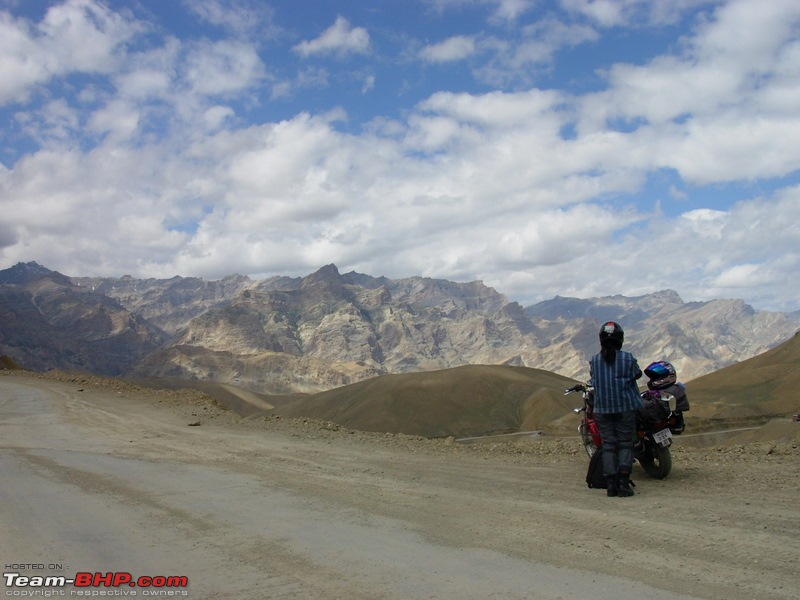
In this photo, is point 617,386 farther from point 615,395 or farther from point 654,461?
point 654,461

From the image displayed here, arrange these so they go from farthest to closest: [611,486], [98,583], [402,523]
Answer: [611,486], [402,523], [98,583]

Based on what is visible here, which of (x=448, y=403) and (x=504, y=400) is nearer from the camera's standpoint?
(x=448, y=403)

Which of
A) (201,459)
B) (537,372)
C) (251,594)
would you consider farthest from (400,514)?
(537,372)

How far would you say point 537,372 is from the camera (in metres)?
158

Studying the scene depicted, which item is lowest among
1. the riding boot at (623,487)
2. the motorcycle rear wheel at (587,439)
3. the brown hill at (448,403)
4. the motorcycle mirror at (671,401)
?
the brown hill at (448,403)

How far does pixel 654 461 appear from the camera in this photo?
9.81m

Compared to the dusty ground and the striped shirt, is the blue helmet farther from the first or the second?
the dusty ground

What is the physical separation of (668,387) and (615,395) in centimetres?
134

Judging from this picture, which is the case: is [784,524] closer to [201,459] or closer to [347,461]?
[347,461]

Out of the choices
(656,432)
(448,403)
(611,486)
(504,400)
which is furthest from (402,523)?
(504,400)

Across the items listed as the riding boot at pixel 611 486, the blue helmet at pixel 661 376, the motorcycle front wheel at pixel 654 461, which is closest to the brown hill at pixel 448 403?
the blue helmet at pixel 661 376

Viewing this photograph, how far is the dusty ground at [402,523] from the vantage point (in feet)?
17.9

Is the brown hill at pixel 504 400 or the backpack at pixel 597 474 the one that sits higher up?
the backpack at pixel 597 474

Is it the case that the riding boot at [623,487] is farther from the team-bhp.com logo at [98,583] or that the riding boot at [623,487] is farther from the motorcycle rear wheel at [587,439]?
the team-bhp.com logo at [98,583]
